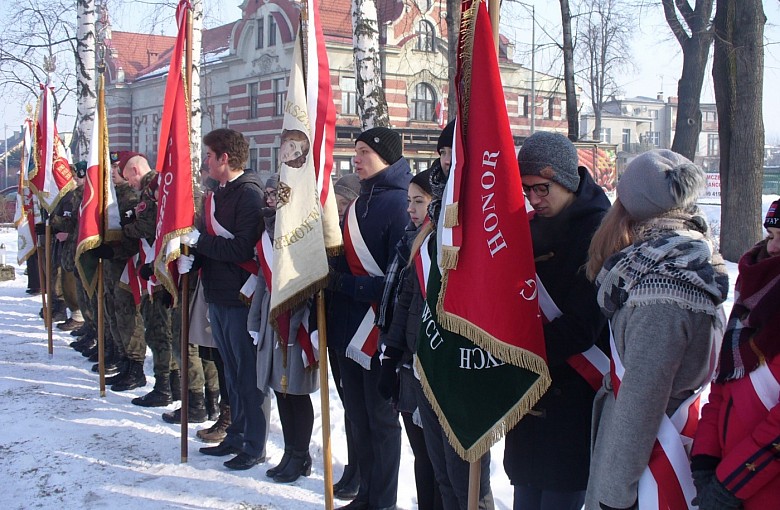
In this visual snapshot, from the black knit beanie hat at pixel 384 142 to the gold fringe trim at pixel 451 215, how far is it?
54.8 inches

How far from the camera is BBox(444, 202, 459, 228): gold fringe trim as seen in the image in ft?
9.53

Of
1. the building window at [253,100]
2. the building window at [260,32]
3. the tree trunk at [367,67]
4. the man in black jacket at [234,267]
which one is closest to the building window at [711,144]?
the building window at [253,100]

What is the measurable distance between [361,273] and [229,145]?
1.58 metres

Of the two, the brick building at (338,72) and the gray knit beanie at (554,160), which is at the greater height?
the brick building at (338,72)

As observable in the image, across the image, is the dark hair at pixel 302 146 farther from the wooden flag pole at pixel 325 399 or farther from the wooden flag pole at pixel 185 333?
the wooden flag pole at pixel 185 333

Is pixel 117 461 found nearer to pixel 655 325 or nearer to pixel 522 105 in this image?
pixel 655 325

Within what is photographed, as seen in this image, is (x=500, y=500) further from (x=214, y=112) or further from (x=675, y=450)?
(x=214, y=112)

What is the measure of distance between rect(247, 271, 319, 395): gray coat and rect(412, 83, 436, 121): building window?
36.4m

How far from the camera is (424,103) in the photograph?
40656 mm

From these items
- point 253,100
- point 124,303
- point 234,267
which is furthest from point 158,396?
point 253,100

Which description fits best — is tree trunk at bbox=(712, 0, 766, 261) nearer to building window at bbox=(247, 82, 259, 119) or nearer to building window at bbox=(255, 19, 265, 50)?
building window at bbox=(255, 19, 265, 50)

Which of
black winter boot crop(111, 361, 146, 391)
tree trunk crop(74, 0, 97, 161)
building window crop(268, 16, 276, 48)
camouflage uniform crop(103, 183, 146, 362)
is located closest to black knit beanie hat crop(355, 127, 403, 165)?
camouflage uniform crop(103, 183, 146, 362)

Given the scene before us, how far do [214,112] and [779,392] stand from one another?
45137 millimetres

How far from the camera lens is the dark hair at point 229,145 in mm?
5164
